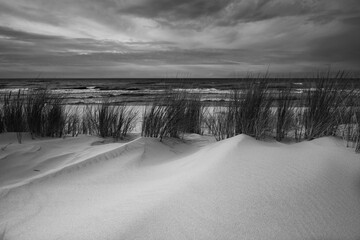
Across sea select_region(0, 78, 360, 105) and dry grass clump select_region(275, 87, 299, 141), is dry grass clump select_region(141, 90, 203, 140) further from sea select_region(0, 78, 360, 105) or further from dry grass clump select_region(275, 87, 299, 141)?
dry grass clump select_region(275, 87, 299, 141)

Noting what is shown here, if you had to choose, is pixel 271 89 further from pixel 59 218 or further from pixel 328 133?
pixel 59 218

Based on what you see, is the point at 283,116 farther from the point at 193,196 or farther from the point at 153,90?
the point at 153,90

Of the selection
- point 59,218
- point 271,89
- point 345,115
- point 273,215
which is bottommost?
point 59,218

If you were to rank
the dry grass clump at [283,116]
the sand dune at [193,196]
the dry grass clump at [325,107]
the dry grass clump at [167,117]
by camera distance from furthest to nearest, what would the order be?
the dry grass clump at [167,117], the dry grass clump at [283,116], the dry grass clump at [325,107], the sand dune at [193,196]

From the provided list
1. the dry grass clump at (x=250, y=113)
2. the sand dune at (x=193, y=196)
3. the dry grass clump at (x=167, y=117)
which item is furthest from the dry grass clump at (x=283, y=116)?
the dry grass clump at (x=167, y=117)

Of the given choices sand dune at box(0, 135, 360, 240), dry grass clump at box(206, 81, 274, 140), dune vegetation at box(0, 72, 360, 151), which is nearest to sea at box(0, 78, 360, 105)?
dune vegetation at box(0, 72, 360, 151)

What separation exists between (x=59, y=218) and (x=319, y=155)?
2.06 meters

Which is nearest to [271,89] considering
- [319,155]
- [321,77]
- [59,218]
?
[321,77]

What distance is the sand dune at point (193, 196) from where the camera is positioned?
125 centimetres

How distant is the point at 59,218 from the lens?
4.73ft

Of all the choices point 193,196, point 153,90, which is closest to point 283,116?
point 193,196

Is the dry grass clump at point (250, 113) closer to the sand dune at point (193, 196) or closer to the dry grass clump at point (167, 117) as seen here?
the dry grass clump at point (167, 117)

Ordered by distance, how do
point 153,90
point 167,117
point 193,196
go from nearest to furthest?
point 193,196 → point 167,117 → point 153,90

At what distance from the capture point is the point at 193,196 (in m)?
1.47
